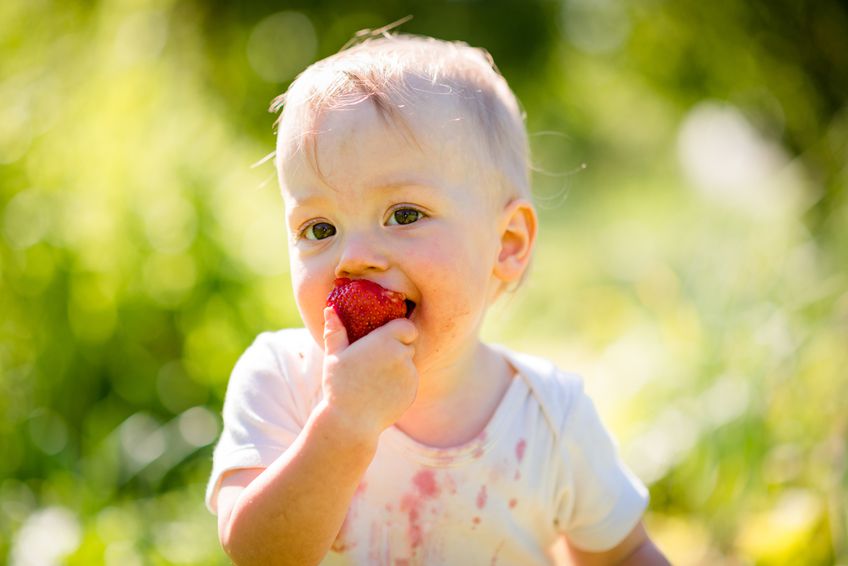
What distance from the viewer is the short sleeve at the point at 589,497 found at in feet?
5.45

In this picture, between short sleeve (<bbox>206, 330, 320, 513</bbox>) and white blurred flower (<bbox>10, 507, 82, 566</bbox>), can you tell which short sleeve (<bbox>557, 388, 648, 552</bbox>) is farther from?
white blurred flower (<bbox>10, 507, 82, 566</bbox>)

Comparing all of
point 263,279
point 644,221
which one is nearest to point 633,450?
point 263,279

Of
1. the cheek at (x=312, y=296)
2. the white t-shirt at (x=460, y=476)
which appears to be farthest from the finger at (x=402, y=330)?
the white t-shirt at (x=460, y=476)

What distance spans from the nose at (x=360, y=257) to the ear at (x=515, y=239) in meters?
0.31

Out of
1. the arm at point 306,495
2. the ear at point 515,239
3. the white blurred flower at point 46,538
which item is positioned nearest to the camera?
the arm at point 306,495

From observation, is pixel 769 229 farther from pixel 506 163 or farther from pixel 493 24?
pixel 493 24

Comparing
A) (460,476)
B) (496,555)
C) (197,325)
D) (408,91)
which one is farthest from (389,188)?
(197,325)

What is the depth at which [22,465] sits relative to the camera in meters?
2.70

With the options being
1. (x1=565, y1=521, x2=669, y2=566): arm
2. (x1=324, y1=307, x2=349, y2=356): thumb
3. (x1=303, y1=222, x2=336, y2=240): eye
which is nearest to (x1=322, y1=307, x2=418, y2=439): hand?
(x1=324, y1=307, x2=349, y2=356): thumb

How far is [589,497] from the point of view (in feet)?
5.46

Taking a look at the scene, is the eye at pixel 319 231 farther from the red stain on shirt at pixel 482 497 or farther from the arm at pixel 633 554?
the arm at pixel 633 554

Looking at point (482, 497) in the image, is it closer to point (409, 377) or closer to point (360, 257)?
point (409, 377)

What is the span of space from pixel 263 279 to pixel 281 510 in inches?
82.5

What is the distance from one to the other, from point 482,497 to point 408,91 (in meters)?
0.72
